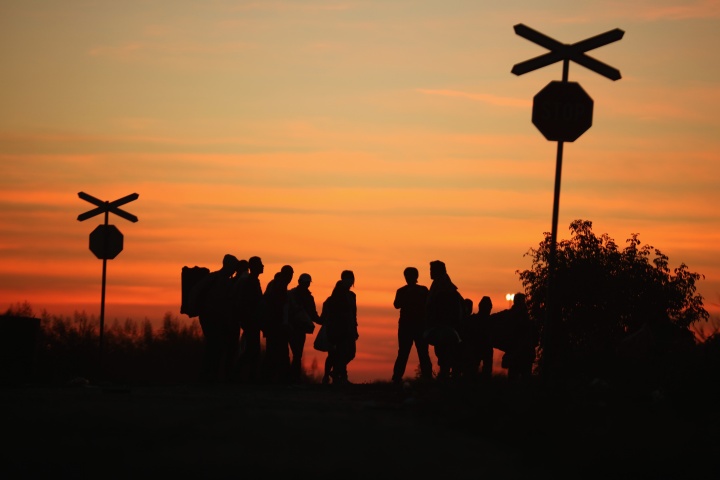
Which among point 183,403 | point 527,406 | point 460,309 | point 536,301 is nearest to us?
point 527,406

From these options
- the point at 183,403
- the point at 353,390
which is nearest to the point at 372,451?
the point at 183,403

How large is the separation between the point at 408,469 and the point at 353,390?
1018 cm

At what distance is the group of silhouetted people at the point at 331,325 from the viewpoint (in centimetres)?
2312

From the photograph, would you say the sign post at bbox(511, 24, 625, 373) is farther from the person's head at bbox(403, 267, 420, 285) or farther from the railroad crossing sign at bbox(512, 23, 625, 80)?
the person's head at bbox(403, 267, 420, 285)

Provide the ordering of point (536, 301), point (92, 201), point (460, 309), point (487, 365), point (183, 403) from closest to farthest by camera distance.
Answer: point (183, 403), point (460, 309), point (487, 365), point (92, 201), point (536, 301)

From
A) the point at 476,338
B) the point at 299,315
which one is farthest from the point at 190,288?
the point at 476,338

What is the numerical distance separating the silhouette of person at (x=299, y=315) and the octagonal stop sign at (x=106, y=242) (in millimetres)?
7575

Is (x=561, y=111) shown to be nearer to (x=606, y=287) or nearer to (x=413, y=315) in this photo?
(x=413, y=315)

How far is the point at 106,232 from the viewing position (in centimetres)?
3166

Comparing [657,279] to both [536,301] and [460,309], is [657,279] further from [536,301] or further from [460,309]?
[460,309]

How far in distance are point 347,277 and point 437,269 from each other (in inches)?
106

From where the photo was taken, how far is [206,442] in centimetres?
1230

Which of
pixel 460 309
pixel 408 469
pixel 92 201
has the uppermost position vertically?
pixel 92 201

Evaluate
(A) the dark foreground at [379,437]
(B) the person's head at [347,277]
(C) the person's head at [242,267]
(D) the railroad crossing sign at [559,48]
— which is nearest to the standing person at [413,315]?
(B) the person's head at [347,277]
